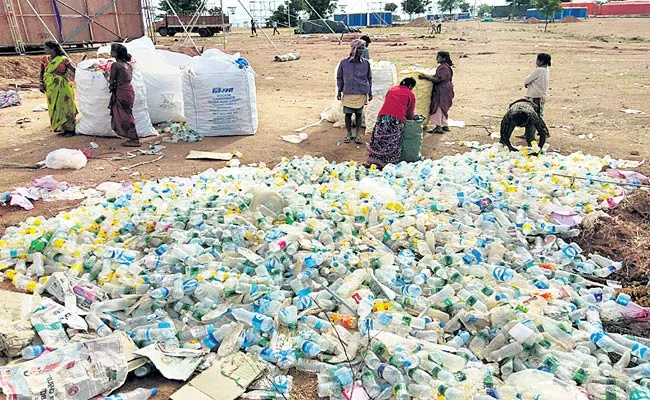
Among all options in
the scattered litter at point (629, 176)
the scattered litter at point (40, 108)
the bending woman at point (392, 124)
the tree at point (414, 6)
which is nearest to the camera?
the scattered litter at point (629, 176)

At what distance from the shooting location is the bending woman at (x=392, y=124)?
5512mm

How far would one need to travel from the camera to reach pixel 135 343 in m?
2.63

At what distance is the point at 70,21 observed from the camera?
1545 cm

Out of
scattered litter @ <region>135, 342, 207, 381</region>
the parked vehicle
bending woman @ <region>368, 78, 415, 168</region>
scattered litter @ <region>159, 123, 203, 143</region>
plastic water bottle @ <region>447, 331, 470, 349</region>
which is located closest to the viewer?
scattered litter @ <region>135, 342, 207, 381</region>

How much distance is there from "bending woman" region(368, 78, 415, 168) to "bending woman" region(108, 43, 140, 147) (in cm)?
335

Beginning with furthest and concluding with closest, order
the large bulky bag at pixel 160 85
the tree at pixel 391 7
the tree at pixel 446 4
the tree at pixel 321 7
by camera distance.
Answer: the tree at pixel 446 4, the tree at pixel 391 7, the tree at pixel 321 7, the large bulky bag at pixel 160 85

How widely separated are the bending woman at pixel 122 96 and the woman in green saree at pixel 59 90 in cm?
78

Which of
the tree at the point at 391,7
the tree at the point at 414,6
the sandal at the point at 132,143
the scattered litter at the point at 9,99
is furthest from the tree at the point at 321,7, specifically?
the sandal at the point at 132,143

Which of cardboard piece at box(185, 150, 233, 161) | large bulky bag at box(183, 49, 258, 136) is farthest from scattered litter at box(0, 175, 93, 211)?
large bulky bag at box(183, 49, 258, 136)

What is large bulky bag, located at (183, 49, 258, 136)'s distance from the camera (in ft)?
21.4

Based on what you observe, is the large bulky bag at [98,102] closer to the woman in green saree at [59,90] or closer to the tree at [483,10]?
the woman in green saree at [59,90]

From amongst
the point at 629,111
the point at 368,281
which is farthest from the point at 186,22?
the point at 368,281

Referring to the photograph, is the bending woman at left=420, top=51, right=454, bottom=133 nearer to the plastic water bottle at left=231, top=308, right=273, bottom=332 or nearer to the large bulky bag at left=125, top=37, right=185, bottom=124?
the large bulky bag at left=125, top=37, right=185, bottom=124

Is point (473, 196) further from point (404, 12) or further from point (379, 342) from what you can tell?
point (404, 12)
